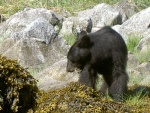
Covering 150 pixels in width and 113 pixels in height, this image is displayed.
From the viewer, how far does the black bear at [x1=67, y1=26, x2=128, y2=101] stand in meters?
9.18

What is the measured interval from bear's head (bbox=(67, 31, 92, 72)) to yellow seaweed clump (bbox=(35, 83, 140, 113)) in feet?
12.0

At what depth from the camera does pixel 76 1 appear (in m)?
23.2

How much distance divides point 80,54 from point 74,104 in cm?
400

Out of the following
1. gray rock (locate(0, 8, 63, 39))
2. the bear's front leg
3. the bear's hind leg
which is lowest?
gray rock (locate(0, 8, 63, 39))

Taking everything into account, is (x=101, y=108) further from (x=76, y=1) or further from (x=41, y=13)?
(x=76, y=1)

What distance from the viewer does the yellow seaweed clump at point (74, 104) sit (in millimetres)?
5266

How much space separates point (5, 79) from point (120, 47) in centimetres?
396

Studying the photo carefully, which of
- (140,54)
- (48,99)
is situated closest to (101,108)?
(48,99)

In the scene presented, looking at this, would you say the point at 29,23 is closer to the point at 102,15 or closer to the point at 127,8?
the point at 102,15

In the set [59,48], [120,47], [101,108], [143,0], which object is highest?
[101,108]

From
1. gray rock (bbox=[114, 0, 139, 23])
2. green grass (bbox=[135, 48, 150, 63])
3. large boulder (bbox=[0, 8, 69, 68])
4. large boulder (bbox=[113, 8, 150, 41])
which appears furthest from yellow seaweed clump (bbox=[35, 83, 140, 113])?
gray rock (bbox=[114, 0, 139, 23])

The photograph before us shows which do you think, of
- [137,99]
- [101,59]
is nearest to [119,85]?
[101,59]

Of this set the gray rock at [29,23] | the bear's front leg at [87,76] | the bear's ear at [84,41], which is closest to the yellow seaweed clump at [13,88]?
the bear's front leg at [87,76]

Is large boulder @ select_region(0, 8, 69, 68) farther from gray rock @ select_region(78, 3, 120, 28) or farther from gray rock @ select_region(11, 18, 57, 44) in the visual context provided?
gray rock @ select_region(78, 3, 120, 28)
